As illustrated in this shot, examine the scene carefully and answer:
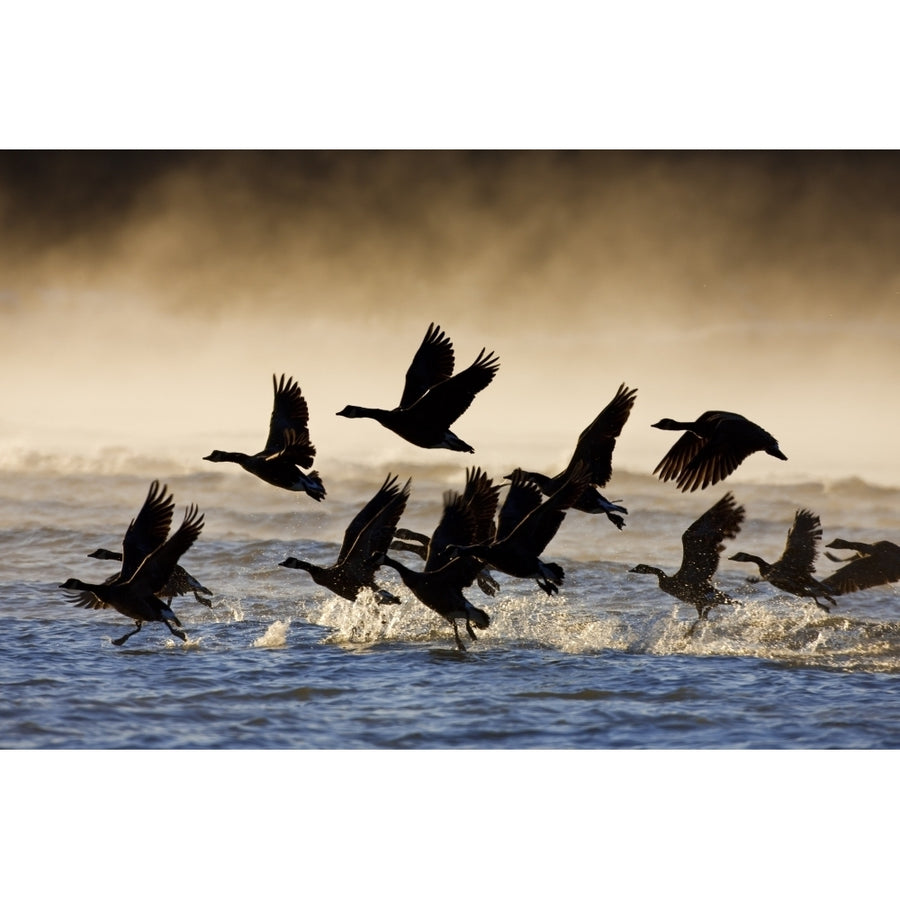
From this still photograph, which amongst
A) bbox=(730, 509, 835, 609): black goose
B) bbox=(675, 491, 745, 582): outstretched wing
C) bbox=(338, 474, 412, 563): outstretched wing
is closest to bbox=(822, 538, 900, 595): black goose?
bbox=(730, 509, 835, 609): black goose

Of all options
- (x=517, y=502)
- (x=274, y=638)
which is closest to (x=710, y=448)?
(x=517, y=502)

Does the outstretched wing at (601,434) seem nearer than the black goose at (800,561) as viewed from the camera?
Yes

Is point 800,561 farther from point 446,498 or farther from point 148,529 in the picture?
point 148,529

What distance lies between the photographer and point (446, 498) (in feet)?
28.8

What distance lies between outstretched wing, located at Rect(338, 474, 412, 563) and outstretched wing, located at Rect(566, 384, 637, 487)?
1.22 metres

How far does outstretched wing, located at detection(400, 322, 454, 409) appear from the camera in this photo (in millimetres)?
8281

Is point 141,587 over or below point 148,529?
below

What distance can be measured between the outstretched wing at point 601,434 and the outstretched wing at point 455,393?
0.70 m

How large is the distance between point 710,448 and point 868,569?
2.22m

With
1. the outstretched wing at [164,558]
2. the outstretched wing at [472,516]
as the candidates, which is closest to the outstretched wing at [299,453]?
the outstretched wing at [164,558]

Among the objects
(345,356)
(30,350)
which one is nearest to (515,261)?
(345,356)

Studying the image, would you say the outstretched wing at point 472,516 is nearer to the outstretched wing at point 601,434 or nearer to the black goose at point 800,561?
the outstretched wing at point 601,434

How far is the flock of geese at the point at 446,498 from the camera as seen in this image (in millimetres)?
7656

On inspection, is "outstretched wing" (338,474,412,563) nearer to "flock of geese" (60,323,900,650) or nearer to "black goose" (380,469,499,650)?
"flock of geese" (60,323,900,650)
